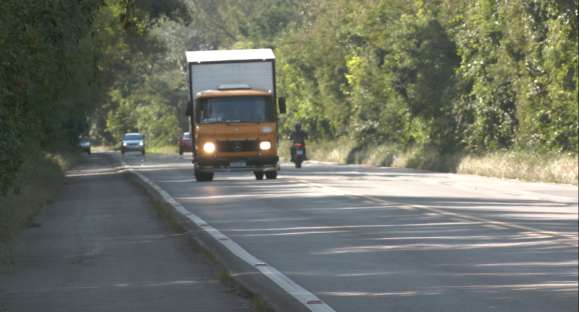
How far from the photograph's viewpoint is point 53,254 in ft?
58.3

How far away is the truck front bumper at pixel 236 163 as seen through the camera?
3847 centimetres

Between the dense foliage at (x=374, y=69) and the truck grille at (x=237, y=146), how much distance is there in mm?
3902

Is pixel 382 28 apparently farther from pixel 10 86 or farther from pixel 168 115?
pixel 168 115

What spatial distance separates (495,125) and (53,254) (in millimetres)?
31224

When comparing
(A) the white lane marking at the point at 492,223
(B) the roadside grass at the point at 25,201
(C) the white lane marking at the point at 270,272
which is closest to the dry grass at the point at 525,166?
(A) the white lane marking at the point at 492,223

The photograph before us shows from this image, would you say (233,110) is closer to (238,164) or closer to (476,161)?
(238,164)

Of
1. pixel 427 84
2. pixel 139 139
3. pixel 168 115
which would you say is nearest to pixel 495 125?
pixel 427 84

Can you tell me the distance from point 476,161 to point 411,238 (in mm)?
25884

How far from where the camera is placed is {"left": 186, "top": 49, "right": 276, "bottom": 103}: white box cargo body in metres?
38.8

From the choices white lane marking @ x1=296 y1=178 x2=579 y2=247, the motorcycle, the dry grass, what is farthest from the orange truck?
the motorcycle

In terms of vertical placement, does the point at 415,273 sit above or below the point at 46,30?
below

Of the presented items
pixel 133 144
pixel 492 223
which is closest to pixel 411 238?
pixel 492 223

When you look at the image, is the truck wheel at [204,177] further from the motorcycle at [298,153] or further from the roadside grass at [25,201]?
the motorcycle at [298,153]

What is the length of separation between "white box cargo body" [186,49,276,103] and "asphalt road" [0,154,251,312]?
1320cm
